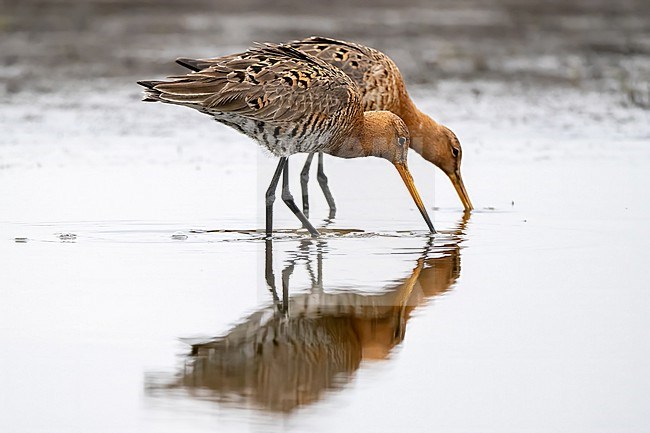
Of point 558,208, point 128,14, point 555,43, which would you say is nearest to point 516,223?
point 558,208

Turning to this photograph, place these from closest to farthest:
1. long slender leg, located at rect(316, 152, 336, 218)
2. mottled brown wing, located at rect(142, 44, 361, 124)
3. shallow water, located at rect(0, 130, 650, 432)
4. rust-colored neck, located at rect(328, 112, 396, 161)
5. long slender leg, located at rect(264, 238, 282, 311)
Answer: shallow water, located at rect(0, 130, 650, 432) < long slender leg, located at rect(264, 238, 282, 311) < mottled brown wing, located at rect(142, 44, 361, 124) < rust-colored neck, located at rect(328, 112, 396, 161) < long slender leg, located at rect(316, 152, 336, 218)

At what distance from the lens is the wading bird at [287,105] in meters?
7.11

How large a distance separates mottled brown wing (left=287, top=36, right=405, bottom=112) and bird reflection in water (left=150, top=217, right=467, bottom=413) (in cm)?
236

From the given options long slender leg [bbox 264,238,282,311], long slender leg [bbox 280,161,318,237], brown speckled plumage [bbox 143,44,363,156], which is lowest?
long slender leg [bbox 264,238,282,311]

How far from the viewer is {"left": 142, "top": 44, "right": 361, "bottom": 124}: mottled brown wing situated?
7.06 meters

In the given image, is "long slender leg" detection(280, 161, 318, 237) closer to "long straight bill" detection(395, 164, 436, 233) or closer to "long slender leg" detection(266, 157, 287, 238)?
"long slender leg" detection(266, 157, 287, 238)

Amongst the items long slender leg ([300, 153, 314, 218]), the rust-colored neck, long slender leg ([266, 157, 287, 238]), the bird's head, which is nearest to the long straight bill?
the rust-colored neck

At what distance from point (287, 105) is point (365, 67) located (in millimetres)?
1541

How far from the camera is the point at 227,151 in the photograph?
1093 cm

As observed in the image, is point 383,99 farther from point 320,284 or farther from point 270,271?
point 320,284

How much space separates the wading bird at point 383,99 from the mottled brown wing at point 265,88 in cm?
96

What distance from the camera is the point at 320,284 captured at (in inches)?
242

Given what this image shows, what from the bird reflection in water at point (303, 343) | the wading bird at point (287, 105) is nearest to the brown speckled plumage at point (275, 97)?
the wading bird at point (287, 105)

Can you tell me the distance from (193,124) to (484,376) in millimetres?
8134
